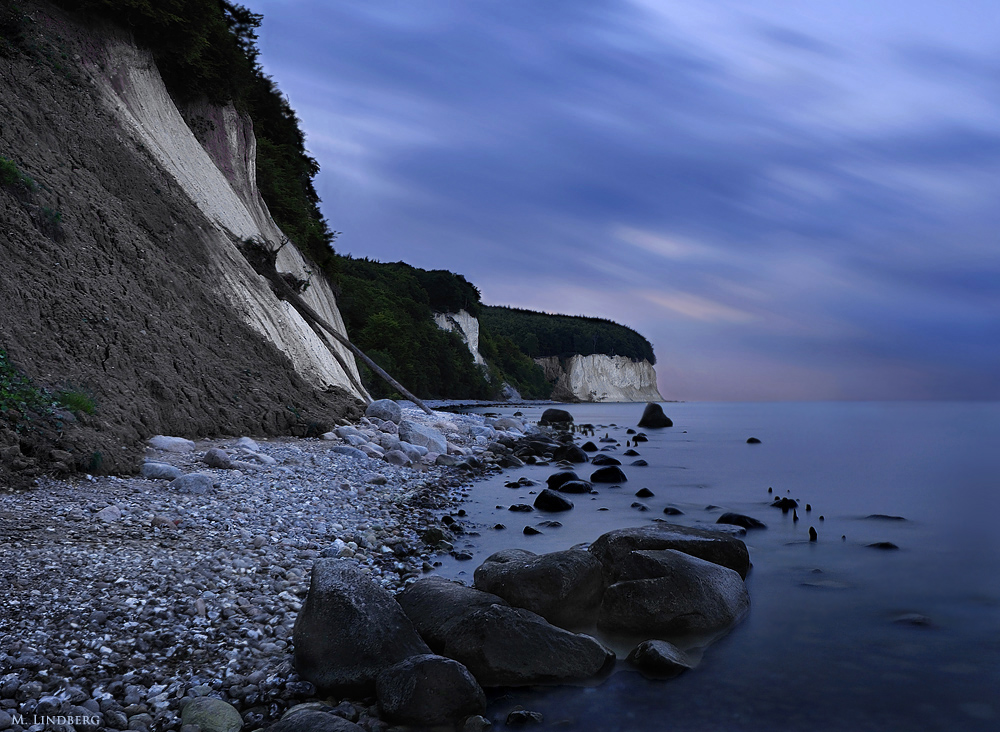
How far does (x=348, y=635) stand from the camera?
461 centimetres

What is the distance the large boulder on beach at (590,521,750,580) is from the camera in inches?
283

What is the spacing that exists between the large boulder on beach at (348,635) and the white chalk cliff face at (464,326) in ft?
245

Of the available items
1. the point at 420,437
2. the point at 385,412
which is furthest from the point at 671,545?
the point at 385,412

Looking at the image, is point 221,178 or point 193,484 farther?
point 221,178

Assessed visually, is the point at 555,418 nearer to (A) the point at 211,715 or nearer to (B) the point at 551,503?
(B) the point at 551,503

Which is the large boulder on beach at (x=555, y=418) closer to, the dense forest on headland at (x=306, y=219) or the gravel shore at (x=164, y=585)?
the dense forest on headland at (x=306, y=219)

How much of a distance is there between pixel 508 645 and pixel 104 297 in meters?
9.87

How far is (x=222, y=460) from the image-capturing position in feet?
31.3

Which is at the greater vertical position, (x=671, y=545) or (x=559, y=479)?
(x=671, y=545)

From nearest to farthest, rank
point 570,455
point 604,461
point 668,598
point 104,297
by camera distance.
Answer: point 668,598, point 104,297, point 604,461, point 570,455

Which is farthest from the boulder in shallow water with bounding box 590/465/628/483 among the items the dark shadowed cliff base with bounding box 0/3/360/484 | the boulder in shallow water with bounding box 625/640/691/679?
the boulder in shallow water with bounding box 625/640/691/679

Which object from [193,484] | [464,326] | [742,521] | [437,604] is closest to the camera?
[437,604]

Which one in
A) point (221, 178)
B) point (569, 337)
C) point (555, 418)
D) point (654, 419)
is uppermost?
point (569, 337)

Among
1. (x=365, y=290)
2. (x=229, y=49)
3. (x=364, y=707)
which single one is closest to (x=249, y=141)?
(x=229, y=49)
